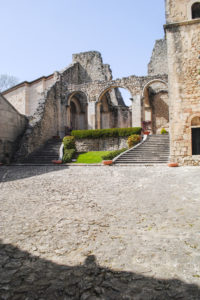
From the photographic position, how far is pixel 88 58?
27.3 m

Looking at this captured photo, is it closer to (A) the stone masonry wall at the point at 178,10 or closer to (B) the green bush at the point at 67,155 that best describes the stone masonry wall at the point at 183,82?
(A) the stone masonry wall at the point at 178,10

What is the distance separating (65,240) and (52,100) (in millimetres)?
18754

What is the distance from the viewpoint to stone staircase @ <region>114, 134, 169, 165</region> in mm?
12086

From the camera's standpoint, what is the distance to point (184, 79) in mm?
11234

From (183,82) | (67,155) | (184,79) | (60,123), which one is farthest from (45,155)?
(184,79)

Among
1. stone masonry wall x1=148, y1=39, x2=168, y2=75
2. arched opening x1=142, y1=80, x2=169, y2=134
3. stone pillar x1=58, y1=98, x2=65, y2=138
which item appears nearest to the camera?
stone pillar x1=58, y1=98, x2=65, y2=138

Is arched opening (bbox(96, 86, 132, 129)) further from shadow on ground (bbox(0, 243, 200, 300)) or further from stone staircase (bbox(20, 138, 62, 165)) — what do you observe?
→ shadow on ground (bbox(0, 243, 200, 300))

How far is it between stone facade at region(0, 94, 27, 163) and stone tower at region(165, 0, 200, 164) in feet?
35.6

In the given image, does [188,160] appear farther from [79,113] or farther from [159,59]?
[159,59]

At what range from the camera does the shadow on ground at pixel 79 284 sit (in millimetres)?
1688

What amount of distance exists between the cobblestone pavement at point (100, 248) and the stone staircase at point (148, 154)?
749 centimetres

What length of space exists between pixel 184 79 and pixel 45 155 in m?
10.8

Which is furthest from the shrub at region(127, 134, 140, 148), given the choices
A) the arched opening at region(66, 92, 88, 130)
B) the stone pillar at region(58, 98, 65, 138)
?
the arched opening at region(66, 92, 88, 130)

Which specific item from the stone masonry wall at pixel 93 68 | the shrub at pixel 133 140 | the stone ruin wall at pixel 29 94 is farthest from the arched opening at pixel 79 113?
the shrub at pixel 133 140
